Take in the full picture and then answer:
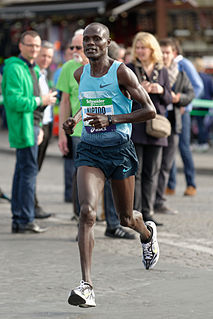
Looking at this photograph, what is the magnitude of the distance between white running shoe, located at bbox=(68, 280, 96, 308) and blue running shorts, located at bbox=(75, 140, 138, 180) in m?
Result: 0.96

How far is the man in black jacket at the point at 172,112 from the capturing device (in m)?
10.8

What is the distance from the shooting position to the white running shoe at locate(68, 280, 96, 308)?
569cm

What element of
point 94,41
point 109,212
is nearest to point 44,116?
point 109,212

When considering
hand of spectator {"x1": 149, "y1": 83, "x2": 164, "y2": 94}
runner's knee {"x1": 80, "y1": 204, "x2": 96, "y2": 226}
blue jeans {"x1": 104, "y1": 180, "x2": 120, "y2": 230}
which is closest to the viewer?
runner's knee {"x1": 80, "y1": 204, "x2": 96, "y2": 226}

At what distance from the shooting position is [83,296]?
5.72 m

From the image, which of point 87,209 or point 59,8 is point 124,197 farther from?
point 59,8

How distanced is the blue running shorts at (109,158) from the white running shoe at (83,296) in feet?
3.14

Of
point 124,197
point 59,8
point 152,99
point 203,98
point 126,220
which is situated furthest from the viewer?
point 59,8

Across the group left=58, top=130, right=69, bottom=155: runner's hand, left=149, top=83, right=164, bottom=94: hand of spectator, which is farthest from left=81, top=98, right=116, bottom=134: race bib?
left=58, top=130, right=69, bottom=155: runner's hand

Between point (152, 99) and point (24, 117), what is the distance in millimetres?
1398

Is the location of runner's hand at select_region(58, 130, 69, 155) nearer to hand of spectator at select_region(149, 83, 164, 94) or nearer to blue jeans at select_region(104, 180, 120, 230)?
blue jeans at select_region(104, 180, 120, 230)

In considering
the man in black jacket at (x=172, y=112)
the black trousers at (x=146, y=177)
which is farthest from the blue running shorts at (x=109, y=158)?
the man in black jacket at (x=172, y=112)

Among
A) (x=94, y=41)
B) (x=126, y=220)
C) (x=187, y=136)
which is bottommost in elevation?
(x=187, y=136)

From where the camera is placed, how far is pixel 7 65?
9039 millimetres
